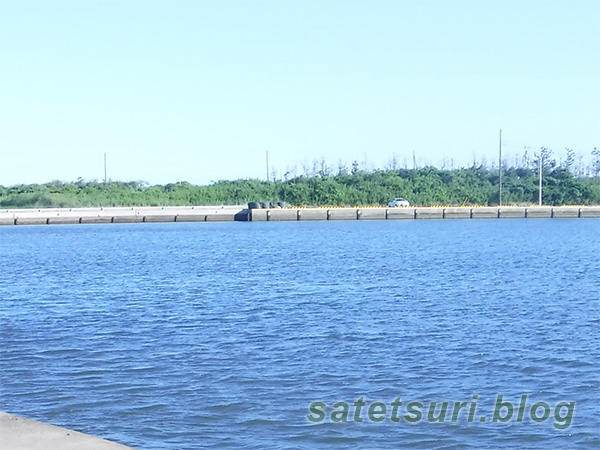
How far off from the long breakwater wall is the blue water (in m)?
50.2

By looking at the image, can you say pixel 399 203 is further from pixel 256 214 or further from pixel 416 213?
pixel 256 214

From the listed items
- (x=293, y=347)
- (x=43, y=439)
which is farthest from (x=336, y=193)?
(x=43, y=439)

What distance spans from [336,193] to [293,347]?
308 ft

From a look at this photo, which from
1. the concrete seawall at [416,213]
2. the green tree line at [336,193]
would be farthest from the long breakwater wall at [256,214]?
the green tree line at [336,193]

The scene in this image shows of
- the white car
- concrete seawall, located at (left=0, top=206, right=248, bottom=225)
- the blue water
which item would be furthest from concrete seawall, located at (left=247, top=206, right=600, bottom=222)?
the blue water

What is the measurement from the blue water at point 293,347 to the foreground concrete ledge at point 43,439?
9.31ft

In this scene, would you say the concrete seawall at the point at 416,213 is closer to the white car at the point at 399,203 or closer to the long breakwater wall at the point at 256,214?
the long breakwater wall at the point at 256,214

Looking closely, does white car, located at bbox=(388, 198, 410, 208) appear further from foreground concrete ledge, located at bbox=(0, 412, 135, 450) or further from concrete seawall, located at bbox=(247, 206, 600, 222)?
foreground concrete ledge, located at bbox=(0, 412, 135, 450)

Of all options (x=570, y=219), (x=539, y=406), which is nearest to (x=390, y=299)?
(x=539, y=406)

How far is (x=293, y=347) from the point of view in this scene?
789 inches

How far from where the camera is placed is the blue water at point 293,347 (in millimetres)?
13703

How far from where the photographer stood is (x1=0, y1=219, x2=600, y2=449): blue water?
1370cm

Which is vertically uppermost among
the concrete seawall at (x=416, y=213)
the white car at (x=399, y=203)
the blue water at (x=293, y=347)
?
the white car at (x=399, y=203)

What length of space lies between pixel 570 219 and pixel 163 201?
1927 inches
